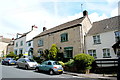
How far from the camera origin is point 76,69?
1460 cm

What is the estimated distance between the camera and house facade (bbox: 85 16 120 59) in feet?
55.7

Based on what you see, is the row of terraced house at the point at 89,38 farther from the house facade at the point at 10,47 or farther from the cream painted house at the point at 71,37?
the house facade at the point at 10,47

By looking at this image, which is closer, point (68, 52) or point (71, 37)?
point (71, 37)

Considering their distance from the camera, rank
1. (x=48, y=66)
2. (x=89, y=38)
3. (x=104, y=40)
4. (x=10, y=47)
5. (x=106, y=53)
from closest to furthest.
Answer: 1. (x=48, y=66)
2. (x=106, y=53)
3. (x=104, y=40)
4. (x=89, y=38)
5. (x=10, y=47)

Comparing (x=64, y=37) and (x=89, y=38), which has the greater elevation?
(x=64, y=37)

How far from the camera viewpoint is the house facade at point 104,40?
17.0 meters

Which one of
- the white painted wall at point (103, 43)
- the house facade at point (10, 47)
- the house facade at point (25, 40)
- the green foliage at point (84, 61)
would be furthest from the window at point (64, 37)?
the house facade at point (10, 47)

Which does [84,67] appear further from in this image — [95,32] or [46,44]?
[46,44]

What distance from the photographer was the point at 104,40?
18.0 metres

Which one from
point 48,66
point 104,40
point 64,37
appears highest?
point 64,37

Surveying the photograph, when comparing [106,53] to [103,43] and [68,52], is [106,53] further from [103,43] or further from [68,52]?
[68,52]

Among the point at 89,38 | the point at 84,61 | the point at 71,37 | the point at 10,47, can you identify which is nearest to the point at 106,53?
the point at 89,38

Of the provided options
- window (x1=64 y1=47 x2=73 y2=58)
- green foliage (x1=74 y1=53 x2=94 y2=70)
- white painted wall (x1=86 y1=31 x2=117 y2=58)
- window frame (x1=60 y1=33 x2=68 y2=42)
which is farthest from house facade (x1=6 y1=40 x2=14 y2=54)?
green foliage (x1=74 y1=53 x2=94 y2=70)

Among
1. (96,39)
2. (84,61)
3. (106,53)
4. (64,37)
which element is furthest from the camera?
(64,37)
